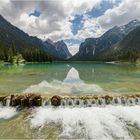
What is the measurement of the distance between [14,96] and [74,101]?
23.4 ft

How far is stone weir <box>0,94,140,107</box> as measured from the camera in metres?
25.2

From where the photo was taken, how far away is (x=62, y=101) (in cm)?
2545

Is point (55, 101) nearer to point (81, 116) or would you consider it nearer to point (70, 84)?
point (81, 116)

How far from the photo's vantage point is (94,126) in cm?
1911

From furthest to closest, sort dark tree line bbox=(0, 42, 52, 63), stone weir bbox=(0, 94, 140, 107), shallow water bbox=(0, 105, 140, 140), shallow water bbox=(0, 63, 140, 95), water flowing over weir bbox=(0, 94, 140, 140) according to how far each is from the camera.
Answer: dark tree line bbox=(0, 42, 52, 63) < shallow water bbox=(0, 63, 140, 95) < stone weir bbox=(0, 94, 140, 107) < water flowing over weir bbox=(0, 94, 140, 140) < shallow water bbox=(0, 105, 140, 140)

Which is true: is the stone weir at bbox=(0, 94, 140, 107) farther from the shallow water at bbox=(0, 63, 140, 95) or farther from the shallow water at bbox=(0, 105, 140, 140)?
the shallow water at bbox=(0, 63, 140, 95)

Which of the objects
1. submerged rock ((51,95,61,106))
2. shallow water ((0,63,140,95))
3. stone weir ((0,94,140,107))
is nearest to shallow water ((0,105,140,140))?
submerged rock ((51,95,61,106))

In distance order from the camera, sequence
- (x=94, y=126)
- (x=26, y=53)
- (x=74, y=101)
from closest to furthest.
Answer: (x=94, y=126)
(x=74, y=101)
(x=26, y=53)

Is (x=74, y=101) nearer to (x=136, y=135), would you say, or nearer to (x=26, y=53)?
(x=136, y=135)

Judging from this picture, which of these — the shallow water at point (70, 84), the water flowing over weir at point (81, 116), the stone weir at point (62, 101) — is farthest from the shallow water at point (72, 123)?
the shallow water at point (70, 84)

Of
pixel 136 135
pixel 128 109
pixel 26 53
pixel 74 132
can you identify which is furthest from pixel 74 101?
pixel 26 53

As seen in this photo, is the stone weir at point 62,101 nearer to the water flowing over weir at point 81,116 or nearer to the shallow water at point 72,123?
the water flowing over weir at point 81,116

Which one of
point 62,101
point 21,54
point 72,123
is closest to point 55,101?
point 62,101

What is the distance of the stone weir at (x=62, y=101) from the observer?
2522 centimetres
